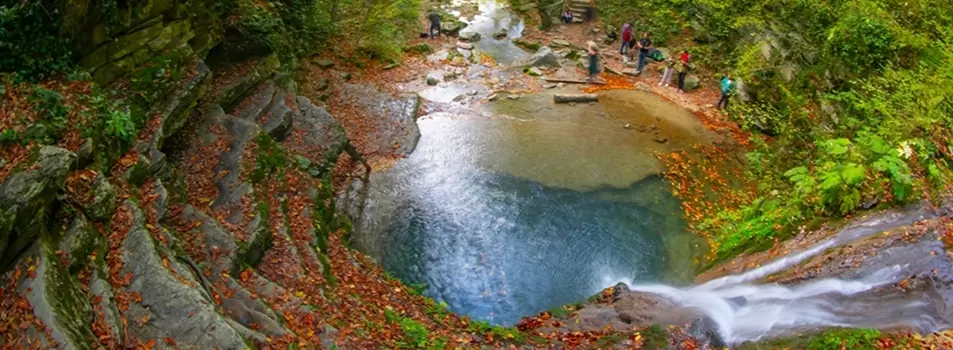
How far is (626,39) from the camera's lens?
23688mm

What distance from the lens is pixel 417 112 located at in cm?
1845

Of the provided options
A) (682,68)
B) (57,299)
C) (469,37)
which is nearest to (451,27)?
(469,37)

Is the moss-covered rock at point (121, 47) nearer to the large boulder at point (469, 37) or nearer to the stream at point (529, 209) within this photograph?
the stream at point (529, 209)

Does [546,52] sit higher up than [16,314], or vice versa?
[16,314]

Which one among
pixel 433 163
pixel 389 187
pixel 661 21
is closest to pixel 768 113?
pixel 661 21

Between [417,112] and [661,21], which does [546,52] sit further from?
[417,112]

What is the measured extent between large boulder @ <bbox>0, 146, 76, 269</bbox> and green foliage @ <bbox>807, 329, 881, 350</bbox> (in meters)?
9.78

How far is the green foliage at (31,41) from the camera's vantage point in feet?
25.4

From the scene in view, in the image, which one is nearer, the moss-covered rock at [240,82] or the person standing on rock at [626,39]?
the moss-covered rock at [240,82]

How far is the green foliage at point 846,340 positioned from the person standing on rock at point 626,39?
17.3m

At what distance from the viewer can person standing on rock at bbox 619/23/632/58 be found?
Result: 2356 centimetres

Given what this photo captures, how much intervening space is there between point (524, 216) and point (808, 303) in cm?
595

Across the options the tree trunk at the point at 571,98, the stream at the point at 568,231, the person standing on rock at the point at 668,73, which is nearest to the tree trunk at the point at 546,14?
the person standing on rock at the point at 668,73

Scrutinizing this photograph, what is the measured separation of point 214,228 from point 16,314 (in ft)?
11.0
